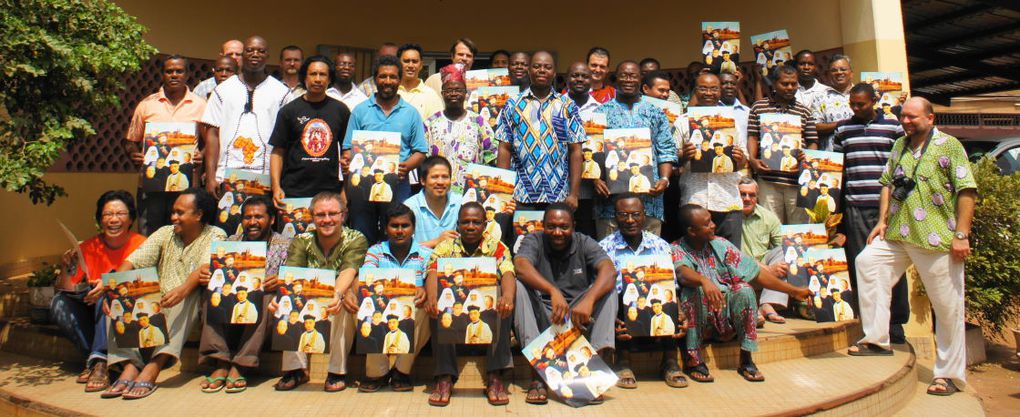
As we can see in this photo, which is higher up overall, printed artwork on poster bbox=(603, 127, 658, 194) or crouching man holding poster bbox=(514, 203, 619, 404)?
printed artwork on poster bbox=(603, 127, 658, 194)

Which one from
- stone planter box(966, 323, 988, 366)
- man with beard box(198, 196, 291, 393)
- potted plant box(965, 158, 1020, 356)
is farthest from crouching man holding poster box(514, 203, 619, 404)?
stone planter box(966, 323, 988, 366)

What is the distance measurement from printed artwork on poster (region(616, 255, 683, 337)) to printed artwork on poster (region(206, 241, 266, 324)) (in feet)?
7.08

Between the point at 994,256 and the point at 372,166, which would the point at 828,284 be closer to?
the point at 994,256

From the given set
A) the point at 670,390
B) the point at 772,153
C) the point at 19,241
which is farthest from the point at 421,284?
the point at 19,241

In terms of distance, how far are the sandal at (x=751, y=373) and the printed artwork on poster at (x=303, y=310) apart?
2543 millimetres

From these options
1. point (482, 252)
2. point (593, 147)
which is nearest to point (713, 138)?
point (593, 147)

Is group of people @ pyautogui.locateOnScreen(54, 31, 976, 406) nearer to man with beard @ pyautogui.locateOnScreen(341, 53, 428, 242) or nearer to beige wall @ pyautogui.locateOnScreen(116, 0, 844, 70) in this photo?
man with beard @ pyautogui.locateOnScreen(341, 53, 428, 242)

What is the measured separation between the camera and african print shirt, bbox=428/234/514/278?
3909mm

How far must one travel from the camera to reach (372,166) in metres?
4.34

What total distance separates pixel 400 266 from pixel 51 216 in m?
5.04

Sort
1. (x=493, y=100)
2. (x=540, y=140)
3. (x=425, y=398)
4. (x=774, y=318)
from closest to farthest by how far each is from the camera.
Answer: (x=425, y=398)
(x=540, y=140)
(x=774, y=318)
(x=493, y=100)

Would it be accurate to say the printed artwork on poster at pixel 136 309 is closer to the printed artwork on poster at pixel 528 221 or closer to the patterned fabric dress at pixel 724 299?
the printed artwork on poster at pixel 528 221

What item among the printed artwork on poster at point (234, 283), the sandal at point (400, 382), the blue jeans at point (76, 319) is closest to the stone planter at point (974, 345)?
the sandal at point (400, 382)

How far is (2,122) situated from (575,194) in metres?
3.50
